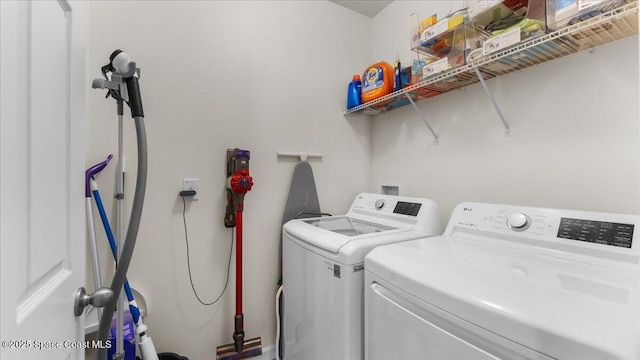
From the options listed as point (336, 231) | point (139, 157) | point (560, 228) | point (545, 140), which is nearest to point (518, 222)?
point (560, 228)

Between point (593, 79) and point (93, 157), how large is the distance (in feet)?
7.86

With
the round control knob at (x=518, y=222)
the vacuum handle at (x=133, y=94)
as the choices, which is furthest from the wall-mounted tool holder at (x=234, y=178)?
the round control knob at (x=518, y=222)

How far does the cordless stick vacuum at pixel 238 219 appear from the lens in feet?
5.32

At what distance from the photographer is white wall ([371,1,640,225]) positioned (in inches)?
42.4

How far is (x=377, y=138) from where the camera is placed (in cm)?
232

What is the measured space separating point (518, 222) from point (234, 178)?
146cm

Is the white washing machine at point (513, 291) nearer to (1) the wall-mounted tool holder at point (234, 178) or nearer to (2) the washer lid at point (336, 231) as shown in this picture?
(2) the washer lid at point (336, 231)

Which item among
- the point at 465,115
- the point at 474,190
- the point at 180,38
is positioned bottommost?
the point at 474,190

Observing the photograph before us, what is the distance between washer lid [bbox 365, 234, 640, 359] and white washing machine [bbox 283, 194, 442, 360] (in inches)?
5.9

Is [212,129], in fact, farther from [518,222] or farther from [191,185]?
[518,222]

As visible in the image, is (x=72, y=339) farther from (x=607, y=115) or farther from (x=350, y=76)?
(x=350, y=76)

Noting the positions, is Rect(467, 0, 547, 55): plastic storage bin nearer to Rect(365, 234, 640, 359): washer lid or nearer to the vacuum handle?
Rect(365, 234, 640, 359): washer lid

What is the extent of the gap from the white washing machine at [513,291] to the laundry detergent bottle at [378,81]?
105cm


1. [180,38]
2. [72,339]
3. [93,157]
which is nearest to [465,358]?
[72,339]
